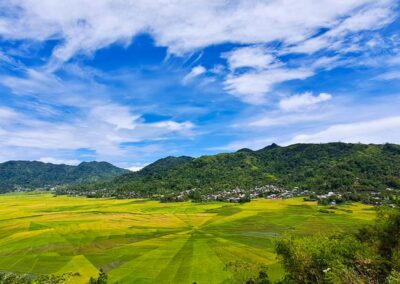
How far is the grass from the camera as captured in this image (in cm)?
8331

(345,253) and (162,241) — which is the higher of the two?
(345,253)

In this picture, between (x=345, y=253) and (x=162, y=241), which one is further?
(x=162, y=241)

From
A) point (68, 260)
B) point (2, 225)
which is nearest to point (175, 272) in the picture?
point (68, 260)

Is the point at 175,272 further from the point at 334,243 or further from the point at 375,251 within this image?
the point at 375,251

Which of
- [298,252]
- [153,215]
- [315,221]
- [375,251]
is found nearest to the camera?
[375,251]

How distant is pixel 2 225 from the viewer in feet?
513

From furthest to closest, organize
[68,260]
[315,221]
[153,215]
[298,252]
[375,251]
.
A: [153,215], [315,221], [68,260], [298,252], [375,251]

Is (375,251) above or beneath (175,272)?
above

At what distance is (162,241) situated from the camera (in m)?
117

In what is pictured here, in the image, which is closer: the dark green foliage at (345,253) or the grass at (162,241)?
Answer: the dark green foliage at (345,253)

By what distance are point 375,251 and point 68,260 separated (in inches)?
3069

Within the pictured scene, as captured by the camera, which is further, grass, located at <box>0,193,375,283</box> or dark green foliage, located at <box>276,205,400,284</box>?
grass, located at <box>0,193,375,283</box>

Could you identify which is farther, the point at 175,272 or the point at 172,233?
the point at 172,233

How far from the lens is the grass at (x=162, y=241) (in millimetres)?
83312
